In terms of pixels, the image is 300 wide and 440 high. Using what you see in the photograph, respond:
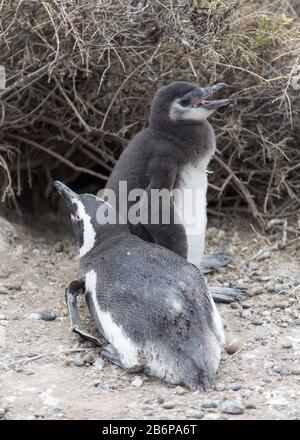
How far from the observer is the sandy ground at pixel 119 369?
2645mm

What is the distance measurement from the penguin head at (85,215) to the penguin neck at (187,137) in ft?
1.43

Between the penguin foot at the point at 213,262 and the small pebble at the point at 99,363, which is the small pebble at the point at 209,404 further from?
the penguin foot at the point at 213,262

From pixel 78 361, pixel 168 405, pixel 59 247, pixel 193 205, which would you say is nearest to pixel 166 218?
pixel 193 205

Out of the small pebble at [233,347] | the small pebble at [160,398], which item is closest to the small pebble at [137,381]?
the small pebble at [160,398]

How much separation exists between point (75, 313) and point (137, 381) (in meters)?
0.54

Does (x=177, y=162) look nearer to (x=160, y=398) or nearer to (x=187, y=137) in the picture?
(x=187, y=137)

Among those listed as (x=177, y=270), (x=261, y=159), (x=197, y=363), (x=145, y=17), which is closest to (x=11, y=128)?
(x=145, y=17)

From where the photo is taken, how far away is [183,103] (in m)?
3.55

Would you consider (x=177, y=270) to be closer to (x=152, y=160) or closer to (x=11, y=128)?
(x=152, y=160)

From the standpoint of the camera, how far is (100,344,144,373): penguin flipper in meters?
2.92

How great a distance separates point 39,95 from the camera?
4371mm
